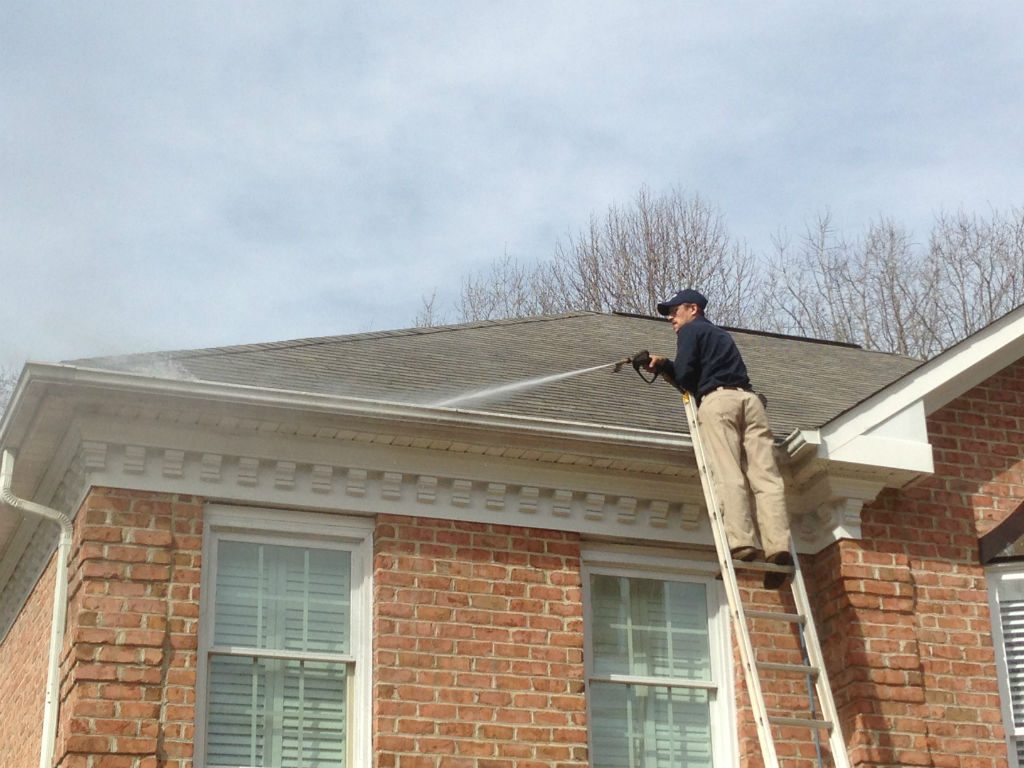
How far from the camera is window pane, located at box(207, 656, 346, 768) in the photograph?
8.41 metres

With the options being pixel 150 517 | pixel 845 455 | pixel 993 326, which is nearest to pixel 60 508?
pixel 150 517

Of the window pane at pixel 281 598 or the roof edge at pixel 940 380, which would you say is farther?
the roof edge at pixel 940 380

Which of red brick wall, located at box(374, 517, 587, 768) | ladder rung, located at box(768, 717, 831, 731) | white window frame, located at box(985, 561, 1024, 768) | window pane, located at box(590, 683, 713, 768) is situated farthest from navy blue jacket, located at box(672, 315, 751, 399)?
white window frame, located at box(985, 561, 1024, 768)

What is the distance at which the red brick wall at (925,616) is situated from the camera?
30.2ft

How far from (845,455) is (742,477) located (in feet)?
3.09

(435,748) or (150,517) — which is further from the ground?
(150,517)

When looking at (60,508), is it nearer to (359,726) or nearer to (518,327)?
(359,726)

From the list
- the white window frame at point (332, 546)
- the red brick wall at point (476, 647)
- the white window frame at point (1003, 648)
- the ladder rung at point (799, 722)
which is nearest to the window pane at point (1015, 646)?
the white window frame at point (1003, 648)

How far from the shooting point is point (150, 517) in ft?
28.0

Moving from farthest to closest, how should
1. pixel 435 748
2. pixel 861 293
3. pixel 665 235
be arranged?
pixel 665 235 < pixel 861 293 < pixel 435 748

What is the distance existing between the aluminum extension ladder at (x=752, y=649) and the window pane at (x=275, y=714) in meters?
2.32

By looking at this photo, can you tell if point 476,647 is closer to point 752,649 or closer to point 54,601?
point 752,649

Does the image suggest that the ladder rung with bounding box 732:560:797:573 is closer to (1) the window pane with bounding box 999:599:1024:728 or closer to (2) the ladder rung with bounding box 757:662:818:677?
(2) the ladder rung with bounding box 757:662:818:677

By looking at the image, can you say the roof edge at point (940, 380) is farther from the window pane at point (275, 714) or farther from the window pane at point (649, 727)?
the window pane at point (275, 714)
